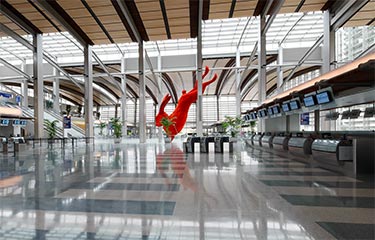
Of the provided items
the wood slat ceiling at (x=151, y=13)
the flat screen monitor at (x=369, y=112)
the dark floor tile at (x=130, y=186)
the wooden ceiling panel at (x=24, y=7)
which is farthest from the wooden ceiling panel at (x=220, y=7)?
→ the dark floor tile at (x=130, y=186)

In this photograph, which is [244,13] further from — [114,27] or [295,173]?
[295,173]

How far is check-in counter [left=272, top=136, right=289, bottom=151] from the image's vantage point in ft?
42.1

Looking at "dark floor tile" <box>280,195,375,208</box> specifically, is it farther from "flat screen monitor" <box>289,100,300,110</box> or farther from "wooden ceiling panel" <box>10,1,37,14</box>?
"wooden ceiling panel" <box>10,1,37,14</box>

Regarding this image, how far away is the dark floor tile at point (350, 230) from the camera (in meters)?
2.75

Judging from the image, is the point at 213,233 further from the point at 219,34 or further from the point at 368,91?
the point at 219,34

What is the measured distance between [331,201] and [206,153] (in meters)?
8.64

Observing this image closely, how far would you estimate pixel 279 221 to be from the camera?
3.25 metres

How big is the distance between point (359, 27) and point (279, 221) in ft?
81.8

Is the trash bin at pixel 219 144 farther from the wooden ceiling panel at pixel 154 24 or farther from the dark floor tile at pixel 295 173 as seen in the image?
the wooden ceiling panel at pixel 154 24

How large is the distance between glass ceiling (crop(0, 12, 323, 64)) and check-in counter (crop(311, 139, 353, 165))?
18.0 meters

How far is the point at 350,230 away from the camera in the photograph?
2.94m

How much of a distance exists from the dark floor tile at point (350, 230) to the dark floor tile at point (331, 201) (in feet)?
2.74

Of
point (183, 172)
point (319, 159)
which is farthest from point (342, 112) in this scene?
point (183, 172)

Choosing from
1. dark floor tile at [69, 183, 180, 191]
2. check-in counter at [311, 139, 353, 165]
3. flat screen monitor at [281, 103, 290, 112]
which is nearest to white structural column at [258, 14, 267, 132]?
flat screen monitor at [281, 103, 290, 112]
